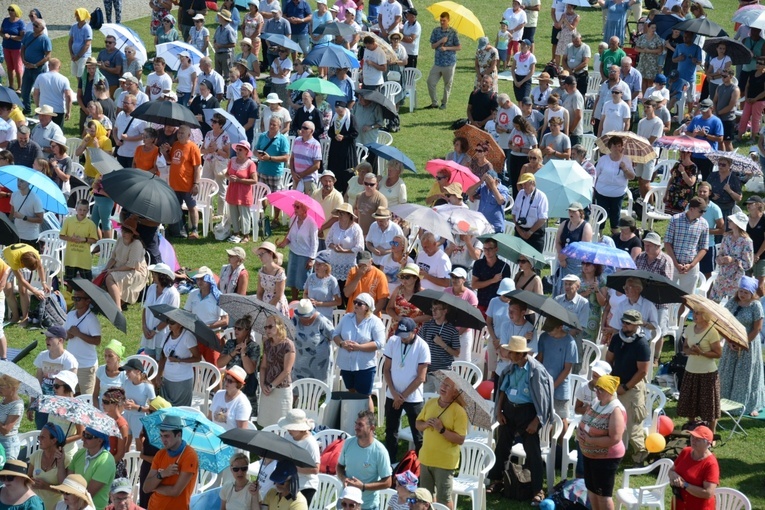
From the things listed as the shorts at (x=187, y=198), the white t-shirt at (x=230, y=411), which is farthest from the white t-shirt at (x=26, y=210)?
the white t-shirt at (x=230, y=411)

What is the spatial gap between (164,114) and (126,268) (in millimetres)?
2463

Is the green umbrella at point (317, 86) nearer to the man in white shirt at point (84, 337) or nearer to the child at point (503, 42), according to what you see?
the child at point (503, 42)

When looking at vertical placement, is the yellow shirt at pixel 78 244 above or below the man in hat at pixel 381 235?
below

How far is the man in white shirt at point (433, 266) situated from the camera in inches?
530

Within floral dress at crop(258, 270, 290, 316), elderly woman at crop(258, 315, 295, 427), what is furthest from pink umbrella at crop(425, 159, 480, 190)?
elderly woman at crop(258, 315, 295, 427)

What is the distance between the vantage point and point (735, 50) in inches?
789

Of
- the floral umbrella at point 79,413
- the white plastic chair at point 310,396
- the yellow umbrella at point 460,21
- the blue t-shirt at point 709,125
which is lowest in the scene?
the white plastic chair at point 310,396

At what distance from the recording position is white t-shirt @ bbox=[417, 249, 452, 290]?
13477mm

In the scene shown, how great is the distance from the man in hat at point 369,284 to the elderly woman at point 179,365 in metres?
1.95

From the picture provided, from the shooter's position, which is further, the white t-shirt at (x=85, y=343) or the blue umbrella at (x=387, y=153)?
the blue umbrella at (x=387, y=153)

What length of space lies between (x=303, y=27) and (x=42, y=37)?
4928 millimetres

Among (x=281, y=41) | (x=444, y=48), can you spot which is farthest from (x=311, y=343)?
(x=444, y=48)

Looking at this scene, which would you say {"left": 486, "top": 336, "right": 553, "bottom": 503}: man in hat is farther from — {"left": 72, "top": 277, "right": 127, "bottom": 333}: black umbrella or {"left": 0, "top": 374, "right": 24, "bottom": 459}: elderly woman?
{"left": 0, "top": 374, "right": 24, "bottom": 459}: elderly woman

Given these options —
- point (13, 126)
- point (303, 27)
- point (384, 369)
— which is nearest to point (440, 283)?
point (384, 369)
